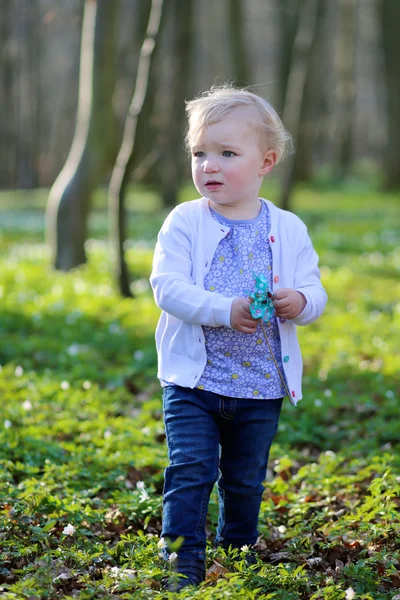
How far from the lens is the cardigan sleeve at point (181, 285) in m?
3.02

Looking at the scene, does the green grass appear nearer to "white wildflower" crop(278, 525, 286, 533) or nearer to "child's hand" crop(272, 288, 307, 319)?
"white wildflower" crop(278, 525, 286, 533)

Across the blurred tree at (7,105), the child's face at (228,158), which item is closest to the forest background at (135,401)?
the child's face at (228,158)

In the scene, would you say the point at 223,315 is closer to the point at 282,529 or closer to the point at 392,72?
the point at 282,529

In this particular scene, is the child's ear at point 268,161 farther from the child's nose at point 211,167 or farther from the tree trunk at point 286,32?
the tree trunk at point 286,32

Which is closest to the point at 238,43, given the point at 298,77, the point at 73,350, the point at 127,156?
the point at 298,77

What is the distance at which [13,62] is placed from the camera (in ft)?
106

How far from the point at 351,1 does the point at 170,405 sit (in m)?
24.2

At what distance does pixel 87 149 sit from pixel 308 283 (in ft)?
23.3

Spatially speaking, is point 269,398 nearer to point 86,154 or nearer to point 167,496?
point 167,496

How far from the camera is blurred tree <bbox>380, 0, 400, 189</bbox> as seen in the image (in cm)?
2084

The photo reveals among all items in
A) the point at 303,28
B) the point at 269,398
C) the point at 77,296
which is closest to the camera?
the point at 269,398

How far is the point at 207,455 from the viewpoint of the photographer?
313 centimetres

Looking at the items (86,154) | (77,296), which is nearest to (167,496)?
(77,296)

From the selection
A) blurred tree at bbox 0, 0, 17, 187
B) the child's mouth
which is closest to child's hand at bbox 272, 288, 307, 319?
the child's mouth
